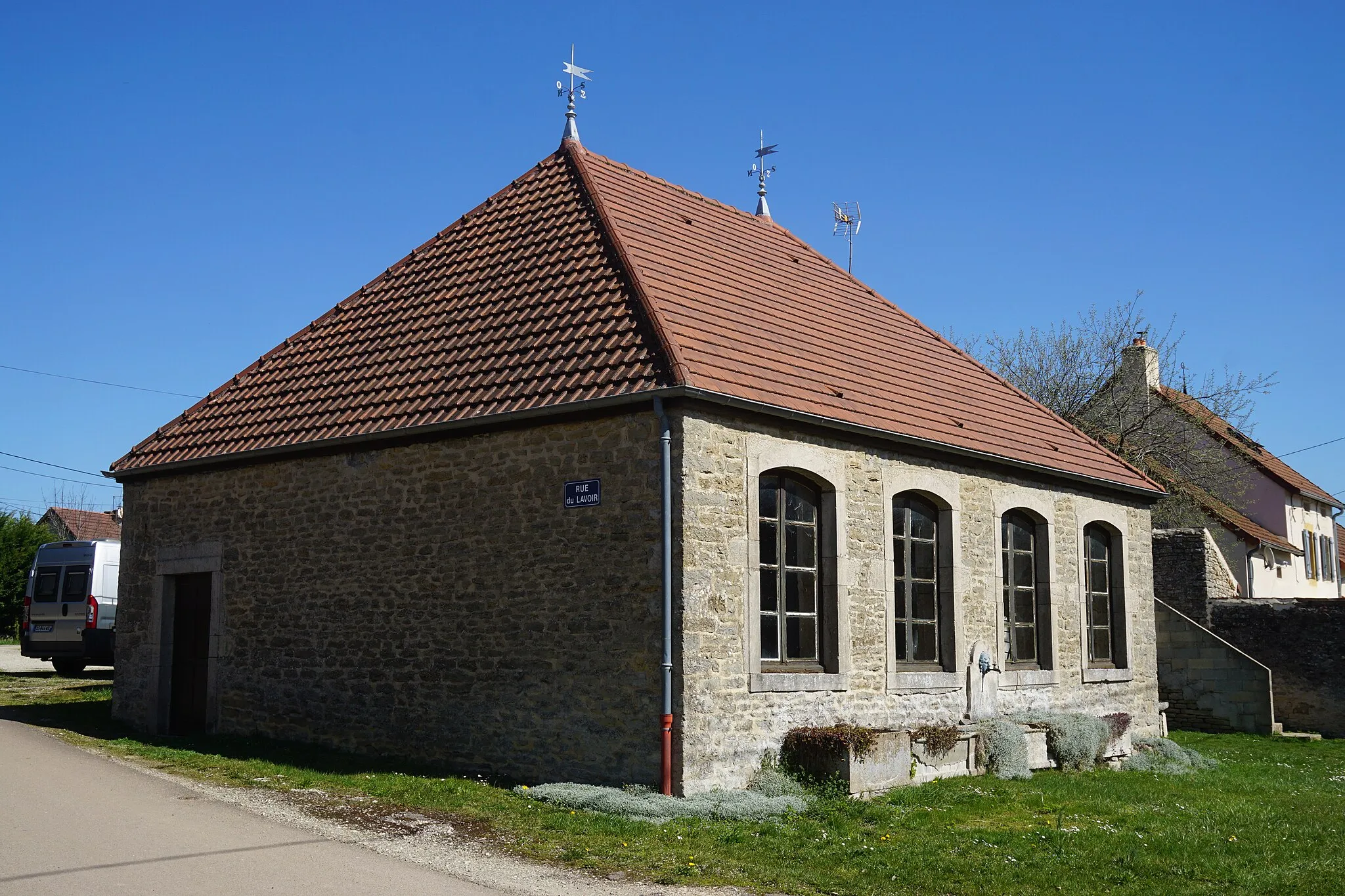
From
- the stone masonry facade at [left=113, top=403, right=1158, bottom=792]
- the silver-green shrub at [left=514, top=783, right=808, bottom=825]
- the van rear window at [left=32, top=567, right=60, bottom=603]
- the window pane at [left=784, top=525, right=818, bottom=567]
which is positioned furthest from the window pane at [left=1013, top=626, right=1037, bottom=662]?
the van rear window at [left=32, top=567, right=60, bottom=603]

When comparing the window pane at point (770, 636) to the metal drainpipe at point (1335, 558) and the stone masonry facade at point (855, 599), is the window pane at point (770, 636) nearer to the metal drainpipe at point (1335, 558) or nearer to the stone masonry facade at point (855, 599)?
the stone masonry facade at point (855, 599)

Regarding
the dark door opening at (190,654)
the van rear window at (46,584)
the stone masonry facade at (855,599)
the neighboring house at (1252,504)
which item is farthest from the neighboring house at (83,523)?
the stone masonry facade at (855,599)

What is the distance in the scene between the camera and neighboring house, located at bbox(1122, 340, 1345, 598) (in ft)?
92.9

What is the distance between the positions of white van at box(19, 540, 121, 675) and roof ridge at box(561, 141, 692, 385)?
12691mm

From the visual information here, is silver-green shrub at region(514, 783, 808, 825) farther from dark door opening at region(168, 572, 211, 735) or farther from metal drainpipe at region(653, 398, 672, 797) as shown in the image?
dark door opening at region(168, 572, 211, 735)

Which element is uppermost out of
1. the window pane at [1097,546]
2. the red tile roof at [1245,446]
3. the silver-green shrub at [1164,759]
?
the red tile roof at [1245,446]

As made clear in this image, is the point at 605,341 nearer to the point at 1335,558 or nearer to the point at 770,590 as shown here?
the point at 770,590

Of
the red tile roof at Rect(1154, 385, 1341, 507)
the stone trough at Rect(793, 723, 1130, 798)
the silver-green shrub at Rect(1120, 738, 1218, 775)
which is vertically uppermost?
the red tile roof at Rect(1154, 385, 1341, 507)

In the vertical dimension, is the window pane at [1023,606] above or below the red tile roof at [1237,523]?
below

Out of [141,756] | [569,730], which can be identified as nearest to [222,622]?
[141,756]

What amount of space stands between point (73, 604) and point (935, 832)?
60.7 ft

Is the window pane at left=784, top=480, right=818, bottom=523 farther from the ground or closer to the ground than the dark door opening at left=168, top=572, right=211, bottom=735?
farther from the ground

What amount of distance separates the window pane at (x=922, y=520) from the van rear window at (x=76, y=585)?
16248 mm

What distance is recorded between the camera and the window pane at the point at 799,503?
38.6ft
